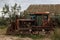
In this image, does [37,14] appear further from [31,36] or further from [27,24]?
[31,36]

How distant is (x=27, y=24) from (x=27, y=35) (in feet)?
5.11

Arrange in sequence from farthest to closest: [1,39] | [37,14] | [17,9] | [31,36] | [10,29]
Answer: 1. [17,9]
2. [37,14]
3. [10,29]
4. [31,36]
5. [1,39]

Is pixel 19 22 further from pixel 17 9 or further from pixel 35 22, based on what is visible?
pixel 17 9

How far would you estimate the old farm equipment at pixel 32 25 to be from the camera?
723 inches

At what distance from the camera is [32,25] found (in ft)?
62.8

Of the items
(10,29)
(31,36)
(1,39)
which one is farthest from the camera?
(10,29)

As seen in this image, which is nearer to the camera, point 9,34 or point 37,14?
point 9,34

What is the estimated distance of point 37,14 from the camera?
66.1 ft

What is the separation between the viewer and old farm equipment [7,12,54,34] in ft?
60.2

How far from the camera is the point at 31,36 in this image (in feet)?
57.1

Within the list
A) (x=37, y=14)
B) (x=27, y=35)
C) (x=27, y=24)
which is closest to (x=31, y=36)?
(x=27, y=35)

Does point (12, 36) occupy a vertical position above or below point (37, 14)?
below

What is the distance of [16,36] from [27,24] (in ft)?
6.08

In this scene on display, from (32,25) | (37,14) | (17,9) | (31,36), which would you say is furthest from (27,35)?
(17,9)
